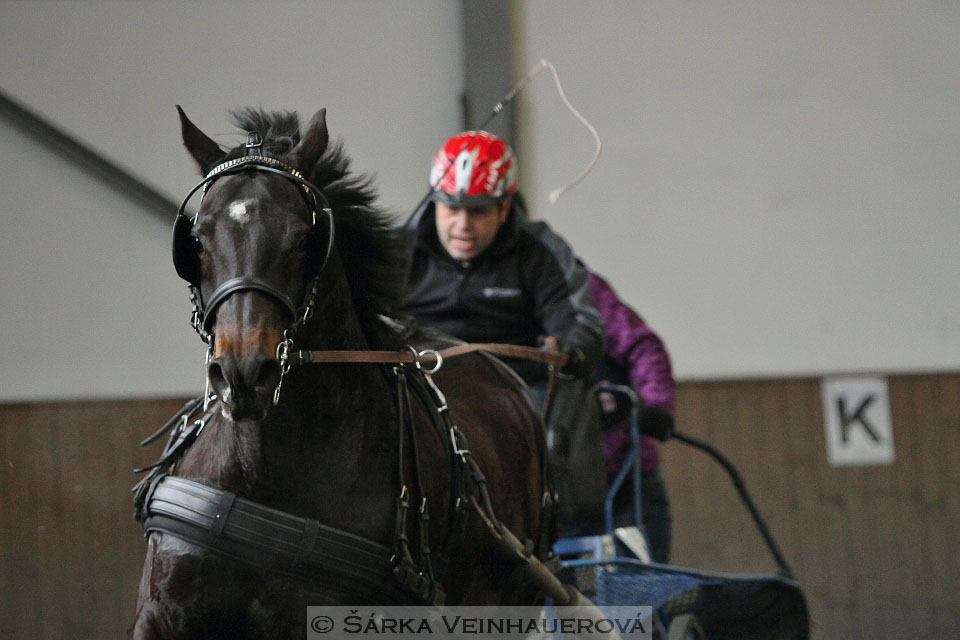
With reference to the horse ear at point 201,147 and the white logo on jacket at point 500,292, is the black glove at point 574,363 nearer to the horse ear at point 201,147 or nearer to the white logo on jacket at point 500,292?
the white logo on jacket at point 500,292

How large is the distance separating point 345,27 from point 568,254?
10.5 feet

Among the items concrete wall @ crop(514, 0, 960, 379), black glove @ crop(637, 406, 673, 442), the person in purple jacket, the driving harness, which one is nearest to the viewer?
the driving harness

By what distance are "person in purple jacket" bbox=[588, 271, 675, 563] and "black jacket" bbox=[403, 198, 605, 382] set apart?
58cm

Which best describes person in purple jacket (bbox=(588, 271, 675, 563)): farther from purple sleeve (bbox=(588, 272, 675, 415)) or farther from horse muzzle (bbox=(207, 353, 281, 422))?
horse muzzle (bbox=(207, 353, 281, 422))

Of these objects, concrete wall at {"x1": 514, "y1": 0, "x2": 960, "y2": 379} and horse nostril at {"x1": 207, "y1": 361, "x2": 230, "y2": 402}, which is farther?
concrete wall at {"x1": 514, "y1": 0, "x2": 960, "y2": 379}

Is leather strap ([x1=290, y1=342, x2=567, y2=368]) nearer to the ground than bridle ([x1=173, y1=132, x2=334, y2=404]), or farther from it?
nearer to the ground

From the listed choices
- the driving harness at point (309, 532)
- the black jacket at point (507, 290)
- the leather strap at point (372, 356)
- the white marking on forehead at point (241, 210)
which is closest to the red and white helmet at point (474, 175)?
the black jacket at point (507, 290)

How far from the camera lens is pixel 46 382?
5645mm

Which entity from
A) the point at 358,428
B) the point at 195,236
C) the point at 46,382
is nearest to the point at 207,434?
the point at 358,428

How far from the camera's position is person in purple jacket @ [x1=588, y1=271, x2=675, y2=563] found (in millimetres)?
4086

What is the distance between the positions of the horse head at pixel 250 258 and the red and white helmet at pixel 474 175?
1445 mm

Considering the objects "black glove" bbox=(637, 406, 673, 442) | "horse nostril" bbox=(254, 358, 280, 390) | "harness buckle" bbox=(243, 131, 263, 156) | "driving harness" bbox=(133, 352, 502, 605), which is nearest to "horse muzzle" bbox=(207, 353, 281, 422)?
"horse nostril" bbox=(254, 358, 280, 390)

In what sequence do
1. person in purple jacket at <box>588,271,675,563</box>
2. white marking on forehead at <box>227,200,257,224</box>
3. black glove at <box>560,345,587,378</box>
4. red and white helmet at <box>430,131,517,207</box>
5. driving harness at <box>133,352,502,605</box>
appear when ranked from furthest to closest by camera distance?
person in purple jacket at <box>588,271,675,563</box>, red and white helmet at <box>430,131,517,207</box>, black glove at <box>560,345,587,378</box>, driving harness at <box>133,352,502,605</box>, white marking on forehead at <box>227,200,257,224</box>

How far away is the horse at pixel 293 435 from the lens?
176cm
